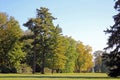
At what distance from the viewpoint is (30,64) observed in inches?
4158

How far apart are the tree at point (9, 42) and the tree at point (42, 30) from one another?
3.96 m

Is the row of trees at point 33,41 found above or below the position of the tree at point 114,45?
above

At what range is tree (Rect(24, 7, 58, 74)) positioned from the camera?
→ 90375mm

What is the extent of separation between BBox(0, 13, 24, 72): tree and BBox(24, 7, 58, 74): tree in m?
3.96

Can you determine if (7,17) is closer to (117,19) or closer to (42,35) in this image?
(42,35)

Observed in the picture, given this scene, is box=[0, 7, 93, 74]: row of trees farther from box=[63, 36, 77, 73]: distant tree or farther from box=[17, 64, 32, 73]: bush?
box=[63, 36, 77, 73]: distant tree

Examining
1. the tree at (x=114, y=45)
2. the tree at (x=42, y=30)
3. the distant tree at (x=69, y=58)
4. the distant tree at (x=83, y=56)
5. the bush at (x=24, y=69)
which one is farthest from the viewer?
the distant tree at (x=83, y=56)

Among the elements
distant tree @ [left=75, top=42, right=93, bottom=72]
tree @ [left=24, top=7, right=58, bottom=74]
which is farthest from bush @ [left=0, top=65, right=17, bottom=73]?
distant tree @ [left=75, top=42, right=93, bottom=72]

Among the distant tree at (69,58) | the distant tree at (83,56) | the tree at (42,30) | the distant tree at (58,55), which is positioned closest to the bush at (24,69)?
the tree at (42,30)

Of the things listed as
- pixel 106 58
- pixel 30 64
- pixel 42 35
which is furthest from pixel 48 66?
pixel 106 58

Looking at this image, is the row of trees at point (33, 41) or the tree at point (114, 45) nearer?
the tree at point (114, 45)

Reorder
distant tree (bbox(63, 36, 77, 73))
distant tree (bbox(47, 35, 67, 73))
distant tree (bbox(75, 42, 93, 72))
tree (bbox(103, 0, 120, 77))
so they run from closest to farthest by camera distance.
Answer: tree (bbox(103, 0, 120, 77)) → distant tree (bbox(47, 35, 67, 73)) → distant tree (bbox(63, 36, 77, 73)) → distant tree (bbox(75, 42, 93, 72))

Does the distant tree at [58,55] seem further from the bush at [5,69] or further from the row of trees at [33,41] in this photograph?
the bush at [5,69]

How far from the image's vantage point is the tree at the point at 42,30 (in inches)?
3558
